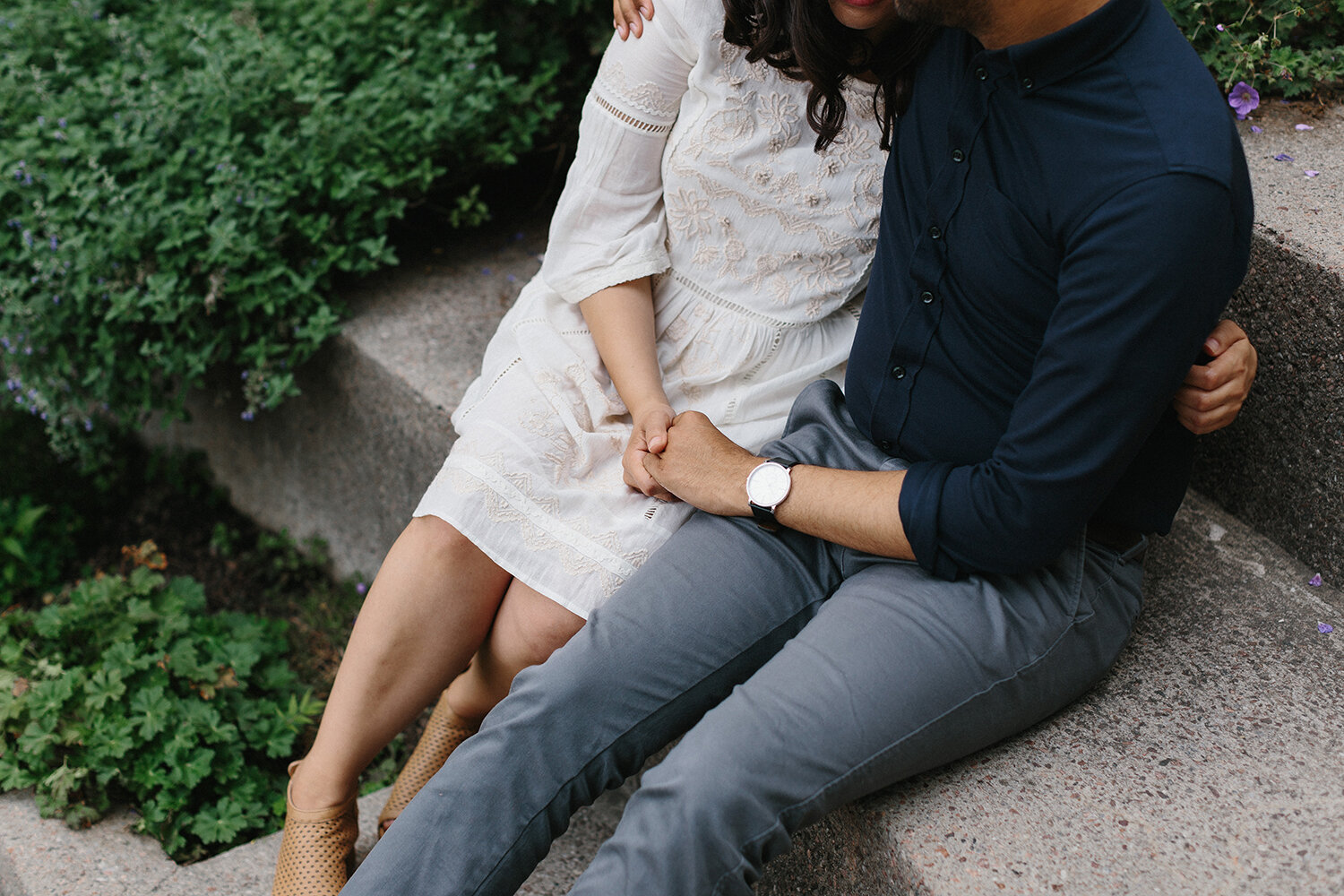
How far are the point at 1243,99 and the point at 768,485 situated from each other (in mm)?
1484

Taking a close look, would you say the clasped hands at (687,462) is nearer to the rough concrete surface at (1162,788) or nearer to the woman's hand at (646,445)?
the woman's hand at (646,445)

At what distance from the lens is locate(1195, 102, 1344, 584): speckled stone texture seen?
72.9 inches

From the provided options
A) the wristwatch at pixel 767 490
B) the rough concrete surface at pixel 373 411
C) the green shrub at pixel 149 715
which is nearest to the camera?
the wristwatch at pixel 767 490

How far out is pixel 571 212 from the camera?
2010 millimetres

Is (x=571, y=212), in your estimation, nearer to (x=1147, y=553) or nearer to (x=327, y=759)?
(x=327, y=759)

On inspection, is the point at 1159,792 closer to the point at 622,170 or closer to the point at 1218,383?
the point at 1218,383

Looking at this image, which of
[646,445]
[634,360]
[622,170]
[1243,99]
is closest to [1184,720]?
[646,445]

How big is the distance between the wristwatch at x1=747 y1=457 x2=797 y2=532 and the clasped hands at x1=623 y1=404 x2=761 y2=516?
2 centimetres

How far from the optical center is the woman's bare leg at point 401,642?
1836 millimetres

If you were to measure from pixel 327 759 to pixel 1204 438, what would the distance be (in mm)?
1799

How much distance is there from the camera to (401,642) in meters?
1.85

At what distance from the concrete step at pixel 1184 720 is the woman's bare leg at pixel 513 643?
0.38 m

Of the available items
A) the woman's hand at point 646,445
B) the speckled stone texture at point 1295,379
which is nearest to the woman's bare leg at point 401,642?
the woman's hand at point 646,445

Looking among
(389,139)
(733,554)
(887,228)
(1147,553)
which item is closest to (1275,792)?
(1147,553)
